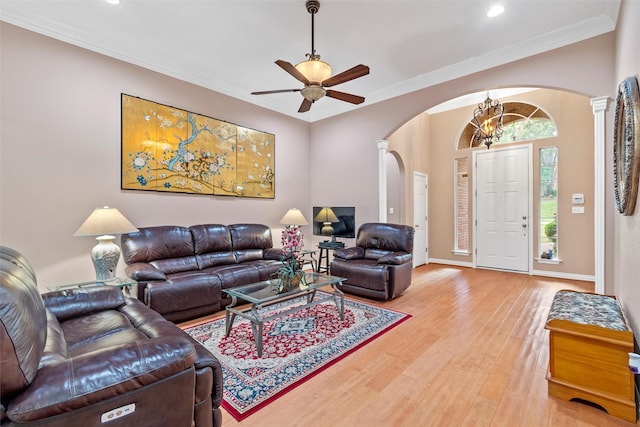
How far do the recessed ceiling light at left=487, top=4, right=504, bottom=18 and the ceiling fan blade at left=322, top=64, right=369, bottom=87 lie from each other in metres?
1.46

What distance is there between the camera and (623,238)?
2316 mm

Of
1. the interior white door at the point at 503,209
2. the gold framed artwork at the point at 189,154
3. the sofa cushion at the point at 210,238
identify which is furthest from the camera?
the interior white door at the point at 503,209

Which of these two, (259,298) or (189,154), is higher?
(189,154)

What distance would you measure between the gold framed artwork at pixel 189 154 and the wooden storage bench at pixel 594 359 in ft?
13.8

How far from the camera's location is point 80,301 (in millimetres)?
2068

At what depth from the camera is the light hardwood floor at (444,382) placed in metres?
1.67

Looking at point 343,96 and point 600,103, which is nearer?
point 600,103

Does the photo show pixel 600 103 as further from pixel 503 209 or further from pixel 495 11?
pixel 503 209

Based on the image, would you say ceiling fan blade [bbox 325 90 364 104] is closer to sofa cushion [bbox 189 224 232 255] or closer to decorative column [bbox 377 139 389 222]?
decorative column [bbox 377 139 389 222]

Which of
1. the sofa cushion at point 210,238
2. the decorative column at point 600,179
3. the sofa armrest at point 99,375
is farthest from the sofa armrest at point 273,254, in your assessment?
the decorative column at point 600,179

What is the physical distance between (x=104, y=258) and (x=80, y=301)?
2.94ft

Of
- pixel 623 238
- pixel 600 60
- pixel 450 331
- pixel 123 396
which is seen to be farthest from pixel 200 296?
pixel 600 60

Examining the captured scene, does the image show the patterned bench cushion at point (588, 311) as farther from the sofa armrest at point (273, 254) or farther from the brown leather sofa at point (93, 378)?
the sofa armrest at point (273, 254)

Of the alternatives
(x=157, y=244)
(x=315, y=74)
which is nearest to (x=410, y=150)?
(x=315, y=74)
